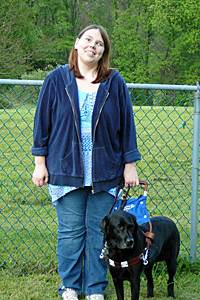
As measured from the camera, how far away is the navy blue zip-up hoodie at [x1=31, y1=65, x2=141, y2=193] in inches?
96.9

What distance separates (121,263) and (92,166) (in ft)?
2.08

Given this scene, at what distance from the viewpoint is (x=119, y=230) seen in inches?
91.1

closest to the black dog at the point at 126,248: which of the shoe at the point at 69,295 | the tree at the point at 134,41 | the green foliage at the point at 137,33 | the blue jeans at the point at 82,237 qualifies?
the blue jeans at the point at 82,237

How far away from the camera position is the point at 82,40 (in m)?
2.49

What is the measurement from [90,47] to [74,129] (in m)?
0.53

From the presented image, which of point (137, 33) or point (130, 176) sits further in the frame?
point (137, 33)

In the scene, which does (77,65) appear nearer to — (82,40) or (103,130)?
(82,40)

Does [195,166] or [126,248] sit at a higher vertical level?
[195,166]

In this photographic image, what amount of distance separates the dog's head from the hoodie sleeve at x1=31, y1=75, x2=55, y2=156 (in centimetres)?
63

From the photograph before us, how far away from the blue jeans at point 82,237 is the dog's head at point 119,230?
0.91 feet

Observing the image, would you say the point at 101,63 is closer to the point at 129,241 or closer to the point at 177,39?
the point at 129,241

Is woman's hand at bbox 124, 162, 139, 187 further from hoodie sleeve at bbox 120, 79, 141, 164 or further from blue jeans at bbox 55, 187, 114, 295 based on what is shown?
blue jeans at bbox 55, 187, 114, 295

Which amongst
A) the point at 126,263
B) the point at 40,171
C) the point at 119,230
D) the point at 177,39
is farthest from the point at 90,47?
the point at 177,39

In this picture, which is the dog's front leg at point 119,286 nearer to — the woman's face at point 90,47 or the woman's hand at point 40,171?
the woman's hand at point 40,171
